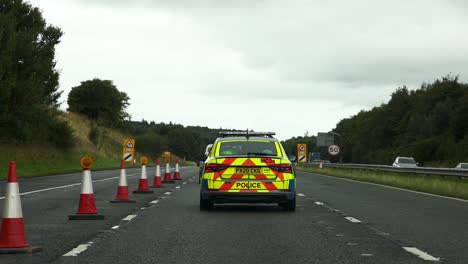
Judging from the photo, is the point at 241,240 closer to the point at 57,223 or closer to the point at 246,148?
the point at 57,223

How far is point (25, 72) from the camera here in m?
42.7

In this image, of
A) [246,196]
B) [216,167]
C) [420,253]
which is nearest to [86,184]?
[216,167]

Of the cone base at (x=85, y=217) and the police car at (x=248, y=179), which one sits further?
the police car at (x=248, y=179)

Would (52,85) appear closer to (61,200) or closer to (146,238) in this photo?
(61,200)

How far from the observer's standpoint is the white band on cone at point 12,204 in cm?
851

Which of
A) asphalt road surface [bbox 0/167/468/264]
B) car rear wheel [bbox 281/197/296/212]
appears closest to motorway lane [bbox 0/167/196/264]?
asphalt road surface [bbox 0/167/468/264]

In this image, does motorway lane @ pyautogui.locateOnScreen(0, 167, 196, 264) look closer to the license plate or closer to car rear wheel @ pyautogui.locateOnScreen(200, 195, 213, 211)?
car rear wheel @ pyautogui.locateOnScreen(200, 195, 213, 211)

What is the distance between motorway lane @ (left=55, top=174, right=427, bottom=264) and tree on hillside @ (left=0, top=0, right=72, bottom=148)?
91.1 feet

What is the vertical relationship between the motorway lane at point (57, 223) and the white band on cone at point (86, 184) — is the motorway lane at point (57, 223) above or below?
below

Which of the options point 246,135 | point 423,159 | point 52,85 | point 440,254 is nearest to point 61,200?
point 246,135

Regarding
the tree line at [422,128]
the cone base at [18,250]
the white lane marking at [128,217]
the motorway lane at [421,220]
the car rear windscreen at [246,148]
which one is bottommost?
the motorway lane at [421,220]

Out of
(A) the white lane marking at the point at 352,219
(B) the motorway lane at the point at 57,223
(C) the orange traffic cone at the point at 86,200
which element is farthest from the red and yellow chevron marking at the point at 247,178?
(C) the orange traffic cone at the point at 86,200

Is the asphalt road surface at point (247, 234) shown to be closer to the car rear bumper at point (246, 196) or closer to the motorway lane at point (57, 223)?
the motorway lane at point (57, 223)

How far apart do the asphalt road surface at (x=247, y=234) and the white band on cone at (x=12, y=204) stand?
58cm
